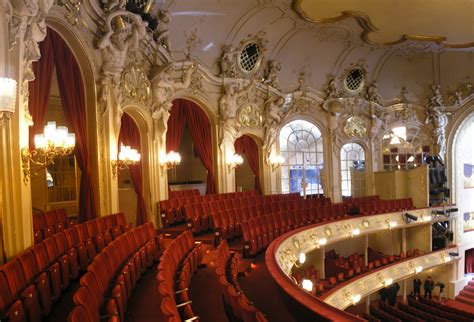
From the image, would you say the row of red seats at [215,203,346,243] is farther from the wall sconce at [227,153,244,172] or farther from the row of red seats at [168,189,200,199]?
the row of red seats at [168,189,200,199]

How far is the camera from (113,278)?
3338mm

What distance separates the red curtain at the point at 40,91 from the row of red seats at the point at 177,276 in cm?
183

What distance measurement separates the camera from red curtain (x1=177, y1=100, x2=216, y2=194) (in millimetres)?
8906

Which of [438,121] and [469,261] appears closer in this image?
Result: [438,121]

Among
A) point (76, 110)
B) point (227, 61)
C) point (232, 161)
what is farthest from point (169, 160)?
point (227, 61)

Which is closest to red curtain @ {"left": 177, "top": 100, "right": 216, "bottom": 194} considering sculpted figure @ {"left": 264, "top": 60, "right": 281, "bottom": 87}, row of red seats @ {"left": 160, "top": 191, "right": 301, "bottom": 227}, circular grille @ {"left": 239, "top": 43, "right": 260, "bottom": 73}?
row of red seats @ {"left": 160, "top": 191, "right": 301, "bottom": 227}

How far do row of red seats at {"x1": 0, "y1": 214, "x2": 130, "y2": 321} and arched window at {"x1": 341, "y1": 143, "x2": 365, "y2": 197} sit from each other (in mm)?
9306

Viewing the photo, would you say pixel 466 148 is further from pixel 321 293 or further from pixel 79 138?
pixel 79 138

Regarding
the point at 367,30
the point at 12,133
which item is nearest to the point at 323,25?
the point at 367,30

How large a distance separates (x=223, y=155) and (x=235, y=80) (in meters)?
1.67

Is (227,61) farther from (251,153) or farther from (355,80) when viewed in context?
(355,80)

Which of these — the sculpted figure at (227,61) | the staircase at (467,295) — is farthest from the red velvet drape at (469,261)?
the sculpted figure at (227,61)

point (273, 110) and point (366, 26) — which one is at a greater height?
point (366, 26)

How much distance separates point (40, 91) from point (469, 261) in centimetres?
1431
